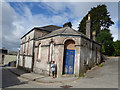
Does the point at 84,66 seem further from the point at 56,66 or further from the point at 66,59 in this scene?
the point at 56,66

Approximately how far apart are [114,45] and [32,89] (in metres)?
25.8

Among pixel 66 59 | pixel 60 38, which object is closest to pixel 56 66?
pixel 66 59

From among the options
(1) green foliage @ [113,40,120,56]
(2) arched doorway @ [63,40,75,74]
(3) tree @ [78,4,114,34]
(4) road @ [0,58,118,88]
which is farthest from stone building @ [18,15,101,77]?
(3) tree @ [78,4,114,34]

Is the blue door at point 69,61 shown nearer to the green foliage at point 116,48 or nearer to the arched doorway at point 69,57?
the arched doorway at point 69,57

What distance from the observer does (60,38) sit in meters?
10.8

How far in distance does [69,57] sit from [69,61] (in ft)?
1.53

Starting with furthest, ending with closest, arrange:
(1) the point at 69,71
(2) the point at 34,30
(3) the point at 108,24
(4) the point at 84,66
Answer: (3) the point at 108,24
(2) the point at 34,30
(4) the point at 84,66
(1) the point at 69,71

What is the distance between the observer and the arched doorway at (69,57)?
10.4 m

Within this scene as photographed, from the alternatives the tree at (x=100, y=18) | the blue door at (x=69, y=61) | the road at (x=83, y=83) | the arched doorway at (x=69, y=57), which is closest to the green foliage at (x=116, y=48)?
the tree at (x=100, y=18)

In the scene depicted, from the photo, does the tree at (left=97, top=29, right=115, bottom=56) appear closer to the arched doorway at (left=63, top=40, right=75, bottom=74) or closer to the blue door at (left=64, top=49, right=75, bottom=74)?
the arched doorway at (left=63, top=40, right=75, bottom=74)

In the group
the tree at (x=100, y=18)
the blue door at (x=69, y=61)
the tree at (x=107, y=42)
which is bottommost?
the blue door at (x=69, y=61)

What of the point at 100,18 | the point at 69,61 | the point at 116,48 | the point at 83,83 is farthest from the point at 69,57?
the point at 100,18

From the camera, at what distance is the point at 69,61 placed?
1055 cm

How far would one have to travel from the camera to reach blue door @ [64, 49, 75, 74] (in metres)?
10.4
